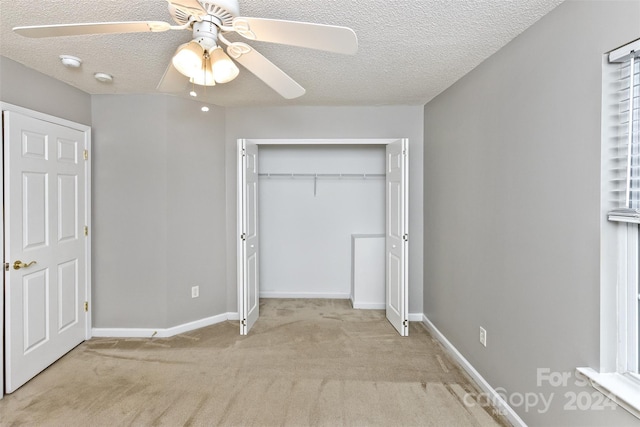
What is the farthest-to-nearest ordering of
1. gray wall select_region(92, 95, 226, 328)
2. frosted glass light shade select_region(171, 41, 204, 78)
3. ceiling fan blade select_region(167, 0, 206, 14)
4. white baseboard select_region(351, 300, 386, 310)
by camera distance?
white baseboard select_region(351, 300, 386, 310)
gray wall select_region(92, 95, 226, 328)
frosted glass light shade select_region(171, 41, 204, 78)
ceiling fan blade select_region(167, 0, 206, 14)

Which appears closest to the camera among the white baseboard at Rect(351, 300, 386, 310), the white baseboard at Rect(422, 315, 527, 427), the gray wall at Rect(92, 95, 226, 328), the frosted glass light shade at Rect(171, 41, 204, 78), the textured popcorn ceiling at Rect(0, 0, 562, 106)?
the frosted glass light shade at Rect(171, 41, 204, 78)

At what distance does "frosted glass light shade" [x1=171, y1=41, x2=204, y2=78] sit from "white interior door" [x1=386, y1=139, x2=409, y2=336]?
226cm

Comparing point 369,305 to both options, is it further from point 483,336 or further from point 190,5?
point 190,5

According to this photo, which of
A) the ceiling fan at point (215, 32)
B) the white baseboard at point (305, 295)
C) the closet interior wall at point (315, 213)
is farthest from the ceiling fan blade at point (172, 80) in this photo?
the white baseboard at point (305, 295)

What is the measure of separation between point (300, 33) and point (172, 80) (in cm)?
95

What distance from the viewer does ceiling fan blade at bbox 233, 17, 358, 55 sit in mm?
1249

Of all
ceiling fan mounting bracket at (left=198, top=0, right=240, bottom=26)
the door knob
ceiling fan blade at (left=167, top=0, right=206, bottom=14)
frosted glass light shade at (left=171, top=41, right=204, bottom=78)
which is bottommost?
the door knob

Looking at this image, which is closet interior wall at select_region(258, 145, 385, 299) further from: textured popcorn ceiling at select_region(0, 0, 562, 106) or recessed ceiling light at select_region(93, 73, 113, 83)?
recessed ceiling light at select_region(93, 73, 113, 83)

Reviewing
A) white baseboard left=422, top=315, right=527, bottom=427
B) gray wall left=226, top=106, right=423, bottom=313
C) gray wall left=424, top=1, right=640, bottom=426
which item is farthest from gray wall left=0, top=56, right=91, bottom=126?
white baseboard left=422, top=315, right=527, bottom=427

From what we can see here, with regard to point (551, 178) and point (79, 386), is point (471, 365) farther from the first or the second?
point (79, 386)

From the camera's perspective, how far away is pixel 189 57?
4.78ft

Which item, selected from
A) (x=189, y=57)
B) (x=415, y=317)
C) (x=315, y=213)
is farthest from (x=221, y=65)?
(x=415, y=317)

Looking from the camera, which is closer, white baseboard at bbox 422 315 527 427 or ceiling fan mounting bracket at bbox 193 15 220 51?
ceiling fan mounting bracket at bbox 193 15 220 51

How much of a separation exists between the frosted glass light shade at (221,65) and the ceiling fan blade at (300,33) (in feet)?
0.62
